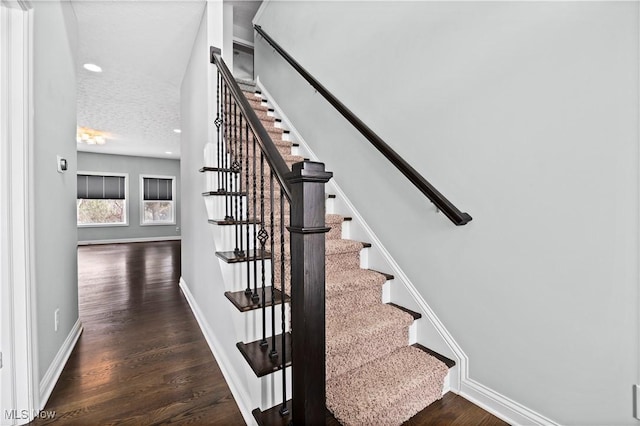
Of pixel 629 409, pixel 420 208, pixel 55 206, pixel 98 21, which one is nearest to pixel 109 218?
pixel 98 21

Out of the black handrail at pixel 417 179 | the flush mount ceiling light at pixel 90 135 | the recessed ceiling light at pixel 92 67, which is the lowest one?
the black handrail at pixel 417 179

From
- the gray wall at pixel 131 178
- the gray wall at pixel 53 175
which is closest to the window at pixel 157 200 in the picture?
the gray wall at pixel 131 178

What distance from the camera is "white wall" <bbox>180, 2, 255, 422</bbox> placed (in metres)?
1.74

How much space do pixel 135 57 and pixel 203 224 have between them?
7.93ft

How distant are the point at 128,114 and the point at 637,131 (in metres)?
6.20

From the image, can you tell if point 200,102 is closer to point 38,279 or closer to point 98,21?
point 98,21

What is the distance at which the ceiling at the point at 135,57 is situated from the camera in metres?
2.60

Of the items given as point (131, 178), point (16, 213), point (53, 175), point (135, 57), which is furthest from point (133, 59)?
point (131, 178)

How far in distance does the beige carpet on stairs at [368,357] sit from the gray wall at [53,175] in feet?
4.23

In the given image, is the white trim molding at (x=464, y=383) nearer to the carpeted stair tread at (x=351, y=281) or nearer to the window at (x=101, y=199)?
the carpeted stair tread at (x=351, y=281)

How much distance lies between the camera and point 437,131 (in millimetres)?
1761

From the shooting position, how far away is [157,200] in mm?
9156

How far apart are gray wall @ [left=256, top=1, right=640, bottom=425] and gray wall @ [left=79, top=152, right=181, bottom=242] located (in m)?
8.77

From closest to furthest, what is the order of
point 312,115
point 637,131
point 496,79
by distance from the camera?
point 637,131
point 496,79
point 312,115
